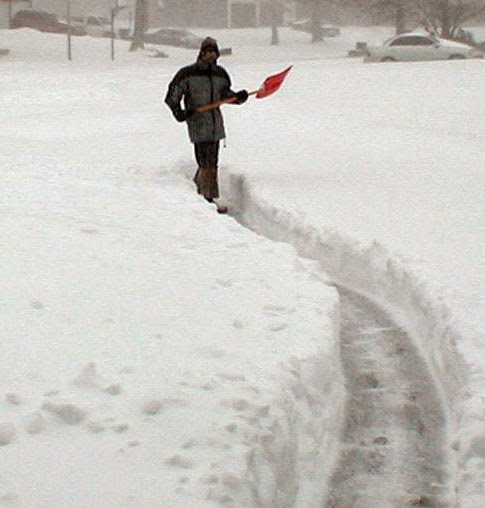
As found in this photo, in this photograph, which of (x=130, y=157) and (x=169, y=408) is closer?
(x=169, y=408)

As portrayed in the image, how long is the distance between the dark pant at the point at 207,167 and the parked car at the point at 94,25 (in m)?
45.0

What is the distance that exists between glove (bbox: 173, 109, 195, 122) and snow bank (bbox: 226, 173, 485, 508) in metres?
1.09

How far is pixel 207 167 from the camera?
11500 millimetres

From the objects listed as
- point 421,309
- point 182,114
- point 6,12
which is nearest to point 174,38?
point 6,12

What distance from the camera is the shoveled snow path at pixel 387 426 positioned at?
4.98 m

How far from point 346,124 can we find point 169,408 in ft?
49.3

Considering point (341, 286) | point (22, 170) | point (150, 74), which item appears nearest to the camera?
point (341, 286)

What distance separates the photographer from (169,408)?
472cm

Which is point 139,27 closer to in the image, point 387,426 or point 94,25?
point 94,25

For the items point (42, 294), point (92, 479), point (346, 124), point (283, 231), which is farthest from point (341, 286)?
point (346, 124)

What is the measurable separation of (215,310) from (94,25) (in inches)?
2094

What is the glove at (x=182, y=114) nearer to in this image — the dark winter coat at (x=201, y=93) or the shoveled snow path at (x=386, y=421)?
the dark winter coat at (x=201, y=93)

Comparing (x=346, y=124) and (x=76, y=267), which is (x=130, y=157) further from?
(x=76, y=267)

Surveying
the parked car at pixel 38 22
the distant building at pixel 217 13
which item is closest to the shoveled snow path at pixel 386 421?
the parked car at pixel 38 22
